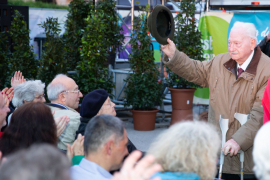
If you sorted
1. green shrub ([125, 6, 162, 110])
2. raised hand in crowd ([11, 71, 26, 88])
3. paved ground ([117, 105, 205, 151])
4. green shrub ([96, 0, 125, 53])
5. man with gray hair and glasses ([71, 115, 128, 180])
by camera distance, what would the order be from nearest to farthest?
man with gray hair and glasses ([71, 115, 128, 180]), raised hand in crowd ([11, 71, 26, 88]), paved ground ([117, 105, 205, 151]), green shrub ([125, 6, 162, 110]), green shrub ([96, 0, 125, 53])

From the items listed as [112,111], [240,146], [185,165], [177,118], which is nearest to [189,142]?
[185,165]

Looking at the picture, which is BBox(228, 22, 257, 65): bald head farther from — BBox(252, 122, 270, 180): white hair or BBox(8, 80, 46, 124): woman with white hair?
BBox(8, 80, 46, 124): woman with white hair

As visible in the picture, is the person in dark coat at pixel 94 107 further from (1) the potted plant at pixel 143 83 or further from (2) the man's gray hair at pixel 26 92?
(1) the potted plant at pixel 143 83

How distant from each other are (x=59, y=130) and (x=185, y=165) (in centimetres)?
126

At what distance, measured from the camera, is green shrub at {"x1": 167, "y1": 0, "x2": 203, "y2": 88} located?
20.4ft

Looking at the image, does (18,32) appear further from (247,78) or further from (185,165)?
(185,165)

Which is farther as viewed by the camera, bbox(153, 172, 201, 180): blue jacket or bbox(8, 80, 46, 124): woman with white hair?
bbox(8, 80, 46, 124): woman with white hair

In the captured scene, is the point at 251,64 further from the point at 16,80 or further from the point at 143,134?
the point at 143,134

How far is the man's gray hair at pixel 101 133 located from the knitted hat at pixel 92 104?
3.41 ft

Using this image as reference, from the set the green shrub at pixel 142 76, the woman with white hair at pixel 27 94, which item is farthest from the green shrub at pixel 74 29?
the woman with white hair at pixel 27 94

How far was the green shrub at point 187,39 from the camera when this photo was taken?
6.21 meters

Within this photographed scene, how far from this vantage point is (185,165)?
4.84 ft

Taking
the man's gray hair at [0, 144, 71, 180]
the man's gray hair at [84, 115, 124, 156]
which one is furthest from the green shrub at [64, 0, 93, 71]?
the man's gray hair at [0, 144, 71, 180]

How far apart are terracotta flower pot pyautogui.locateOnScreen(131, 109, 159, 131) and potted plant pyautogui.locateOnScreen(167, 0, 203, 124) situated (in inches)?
18.4
